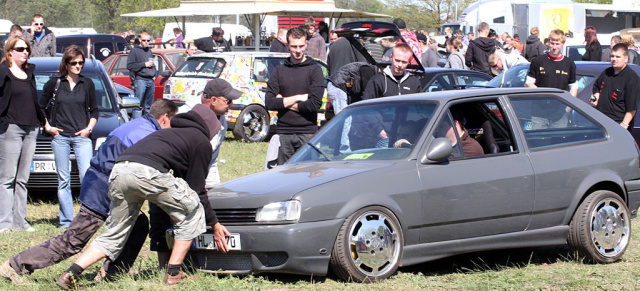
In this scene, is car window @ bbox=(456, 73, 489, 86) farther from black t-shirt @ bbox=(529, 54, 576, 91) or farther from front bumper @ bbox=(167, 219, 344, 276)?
front bumper @ bbox=(167, 219, 344, 276)

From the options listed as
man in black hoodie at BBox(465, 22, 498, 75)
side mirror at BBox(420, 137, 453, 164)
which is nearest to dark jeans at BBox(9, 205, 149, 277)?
side mirror at BBox(420, 137, 453, 164)

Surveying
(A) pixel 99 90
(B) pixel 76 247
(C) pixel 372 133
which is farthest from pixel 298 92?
(A) pixel 99 90

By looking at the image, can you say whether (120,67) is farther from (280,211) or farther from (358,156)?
(280,211)

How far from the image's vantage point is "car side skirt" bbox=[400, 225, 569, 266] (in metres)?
6.22

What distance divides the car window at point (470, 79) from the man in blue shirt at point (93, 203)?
28.9 ft

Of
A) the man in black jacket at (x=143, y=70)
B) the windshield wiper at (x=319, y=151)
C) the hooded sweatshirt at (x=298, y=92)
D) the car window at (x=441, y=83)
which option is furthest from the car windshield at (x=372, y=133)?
the man in black jacket at (x=143, y=70)

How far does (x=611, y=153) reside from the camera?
7176 millimetres

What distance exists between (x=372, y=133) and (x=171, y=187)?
1814 millimetres

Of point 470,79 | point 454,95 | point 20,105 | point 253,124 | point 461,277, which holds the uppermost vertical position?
point 454,95

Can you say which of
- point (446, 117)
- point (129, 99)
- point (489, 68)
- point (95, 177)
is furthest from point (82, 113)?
point (489, 68)

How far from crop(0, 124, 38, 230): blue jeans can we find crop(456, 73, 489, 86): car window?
773 cm

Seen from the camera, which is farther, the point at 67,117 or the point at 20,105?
the point at 67,117

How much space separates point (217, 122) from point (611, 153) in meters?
3.21

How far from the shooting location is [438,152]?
6309 millimetres
